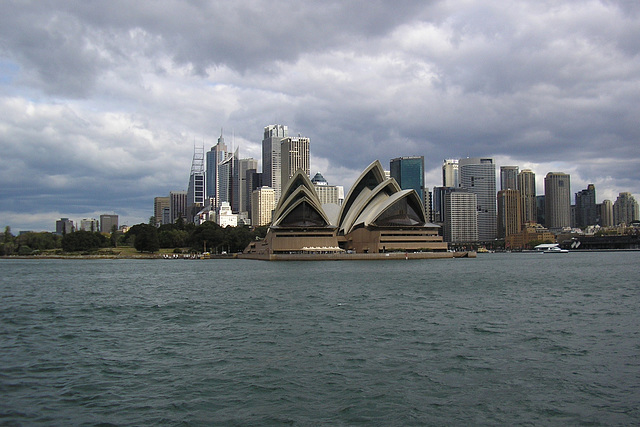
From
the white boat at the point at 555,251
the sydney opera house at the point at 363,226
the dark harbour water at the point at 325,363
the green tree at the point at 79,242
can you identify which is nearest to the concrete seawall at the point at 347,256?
the sydney opera house at the point at 363,226

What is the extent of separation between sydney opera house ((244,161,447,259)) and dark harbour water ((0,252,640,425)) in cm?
6565

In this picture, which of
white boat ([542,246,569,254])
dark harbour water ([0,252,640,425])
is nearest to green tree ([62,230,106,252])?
dark harbour water ([0,252,640,425])

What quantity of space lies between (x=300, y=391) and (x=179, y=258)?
107 metres

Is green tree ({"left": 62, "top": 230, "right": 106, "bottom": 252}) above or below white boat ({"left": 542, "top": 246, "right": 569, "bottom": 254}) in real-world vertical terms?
above

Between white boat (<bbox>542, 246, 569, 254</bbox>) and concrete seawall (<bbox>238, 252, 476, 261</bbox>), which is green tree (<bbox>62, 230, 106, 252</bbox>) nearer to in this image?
concrete seawall (<bbox>238, 252, 476, 261</bbox>)

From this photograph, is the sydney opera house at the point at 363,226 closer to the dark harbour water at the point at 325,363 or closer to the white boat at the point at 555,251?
→ the white boat at the point at 555,251

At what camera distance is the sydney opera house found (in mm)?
92125

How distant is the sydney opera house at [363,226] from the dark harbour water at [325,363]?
65.7 meters

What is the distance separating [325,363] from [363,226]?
269 feet

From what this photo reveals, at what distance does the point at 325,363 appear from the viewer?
1395cm

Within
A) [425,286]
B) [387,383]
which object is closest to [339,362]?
[387,383]

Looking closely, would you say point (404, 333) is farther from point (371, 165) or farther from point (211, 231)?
point (211, 231)

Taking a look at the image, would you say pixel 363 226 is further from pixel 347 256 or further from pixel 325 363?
pixel 325 363

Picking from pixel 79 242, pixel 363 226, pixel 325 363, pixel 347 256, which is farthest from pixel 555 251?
pixel 325 363
